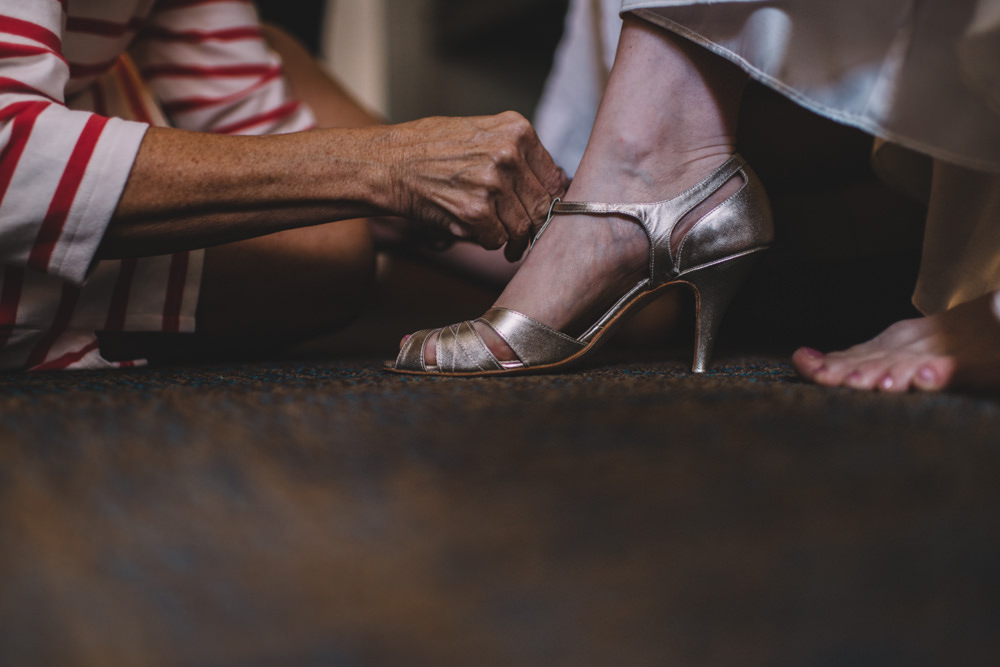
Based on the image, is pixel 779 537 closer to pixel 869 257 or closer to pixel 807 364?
pixel 807 364

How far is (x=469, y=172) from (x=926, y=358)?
1.18ft

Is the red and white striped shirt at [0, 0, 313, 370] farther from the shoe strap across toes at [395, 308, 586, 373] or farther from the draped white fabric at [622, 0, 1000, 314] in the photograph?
the draped white fabric at [622, 0, 1000, 314]

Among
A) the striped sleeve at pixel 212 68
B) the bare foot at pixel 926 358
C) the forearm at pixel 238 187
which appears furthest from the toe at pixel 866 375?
the striped sleeve at pixel 212 68

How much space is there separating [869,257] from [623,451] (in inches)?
24.5

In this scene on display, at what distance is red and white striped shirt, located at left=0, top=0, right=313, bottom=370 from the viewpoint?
17.5 inches

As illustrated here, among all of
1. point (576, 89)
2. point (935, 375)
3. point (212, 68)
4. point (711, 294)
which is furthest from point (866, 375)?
point (212, 68)

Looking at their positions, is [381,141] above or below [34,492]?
above

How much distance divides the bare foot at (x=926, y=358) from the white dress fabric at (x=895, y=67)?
0.30ft

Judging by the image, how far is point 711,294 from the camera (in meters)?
0.54

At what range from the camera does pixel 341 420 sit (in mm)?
333

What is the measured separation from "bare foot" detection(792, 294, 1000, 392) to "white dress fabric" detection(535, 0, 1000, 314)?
0.09m

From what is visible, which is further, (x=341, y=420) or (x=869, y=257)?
(x=869, y=257)

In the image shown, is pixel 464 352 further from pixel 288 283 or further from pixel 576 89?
pixel 576 89

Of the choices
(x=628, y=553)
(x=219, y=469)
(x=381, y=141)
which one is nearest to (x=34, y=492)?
(x=219, y=469)
